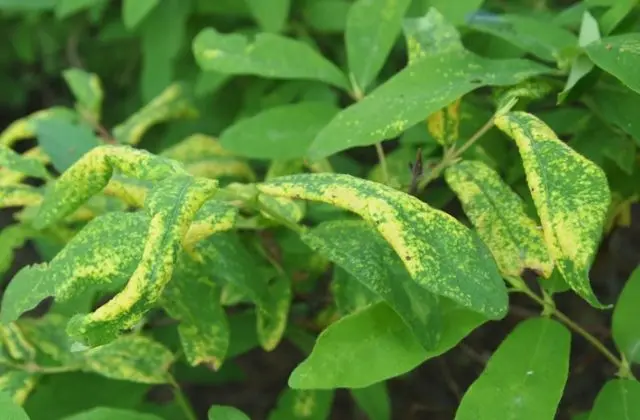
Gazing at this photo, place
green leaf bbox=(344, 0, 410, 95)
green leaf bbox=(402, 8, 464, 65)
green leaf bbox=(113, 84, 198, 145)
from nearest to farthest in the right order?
green leaf bbox=(402, 8, 464, 65)
green leaf bbox=(344, 0, 410, 95)
green leaf bbox=(113, 84, 198, 145)

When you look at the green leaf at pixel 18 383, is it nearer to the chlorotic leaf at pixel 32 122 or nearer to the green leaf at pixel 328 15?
the chlorotic leaf at pixel 32 122

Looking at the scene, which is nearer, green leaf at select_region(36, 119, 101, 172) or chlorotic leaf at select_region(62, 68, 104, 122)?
green leaf at select_region(36, 119, 101, 172)

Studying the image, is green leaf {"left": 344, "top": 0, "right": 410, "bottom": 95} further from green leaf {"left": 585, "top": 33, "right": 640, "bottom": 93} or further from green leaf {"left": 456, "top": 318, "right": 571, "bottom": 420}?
green leaf {"left": 456, "top": 318, "right": 571, "bottom": 420}

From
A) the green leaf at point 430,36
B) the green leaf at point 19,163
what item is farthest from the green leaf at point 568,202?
the green leaf at point 19,163

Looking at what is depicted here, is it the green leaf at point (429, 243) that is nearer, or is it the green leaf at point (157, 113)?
the green leaf at point (429, 243)

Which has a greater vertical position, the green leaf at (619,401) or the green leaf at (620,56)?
the green leaf at (620,56)

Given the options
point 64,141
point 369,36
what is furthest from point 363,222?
point 64,141

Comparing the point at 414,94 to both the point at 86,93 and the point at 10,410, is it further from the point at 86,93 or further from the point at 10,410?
the point at 86,93

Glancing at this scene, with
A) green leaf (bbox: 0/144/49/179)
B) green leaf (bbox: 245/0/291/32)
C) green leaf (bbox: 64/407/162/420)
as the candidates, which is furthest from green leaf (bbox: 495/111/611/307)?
green leaf (bbox: 245/0/291/32)
